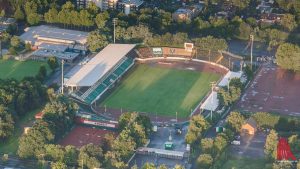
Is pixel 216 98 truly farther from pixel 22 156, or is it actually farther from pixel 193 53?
pixel 22 156

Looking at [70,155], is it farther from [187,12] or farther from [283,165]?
[187,12]

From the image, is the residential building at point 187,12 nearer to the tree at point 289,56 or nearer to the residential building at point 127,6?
the residential building at point 127,6

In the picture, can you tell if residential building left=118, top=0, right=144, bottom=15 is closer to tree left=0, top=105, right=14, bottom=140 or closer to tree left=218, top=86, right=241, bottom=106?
tree left=218, top=86, right=241, bottom=106

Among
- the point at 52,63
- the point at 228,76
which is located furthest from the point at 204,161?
the point at 52,63

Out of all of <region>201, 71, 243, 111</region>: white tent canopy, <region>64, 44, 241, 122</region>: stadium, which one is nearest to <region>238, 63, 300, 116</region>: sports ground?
<region>201, 71, 243, 111</region>: white tent canopy

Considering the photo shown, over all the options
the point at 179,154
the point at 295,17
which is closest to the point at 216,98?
the point at 179,154

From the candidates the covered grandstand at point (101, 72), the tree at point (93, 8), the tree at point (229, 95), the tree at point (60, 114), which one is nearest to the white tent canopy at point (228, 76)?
the tree at point (229, 95)
